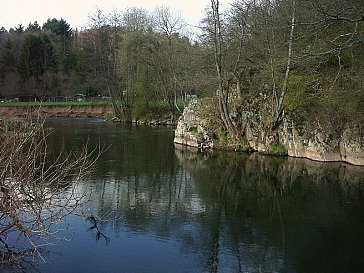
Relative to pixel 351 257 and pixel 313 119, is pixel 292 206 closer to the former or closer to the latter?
pixel 351 257

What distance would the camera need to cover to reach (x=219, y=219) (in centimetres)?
1272

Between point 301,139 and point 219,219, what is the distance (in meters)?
11.7

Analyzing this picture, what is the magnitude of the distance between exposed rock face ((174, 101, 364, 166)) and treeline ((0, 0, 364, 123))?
896mm

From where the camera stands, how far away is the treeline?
19.8 m

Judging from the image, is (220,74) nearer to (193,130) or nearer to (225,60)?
(225,60)

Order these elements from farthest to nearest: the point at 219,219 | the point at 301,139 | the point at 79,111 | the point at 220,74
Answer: the point at 79,111
the point at 220,74
the point at 301,139
the point at 219,219

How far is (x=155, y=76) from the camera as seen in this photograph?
4469 centimetres

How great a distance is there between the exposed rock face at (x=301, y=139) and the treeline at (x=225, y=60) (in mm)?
896

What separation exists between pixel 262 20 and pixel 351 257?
18.0m

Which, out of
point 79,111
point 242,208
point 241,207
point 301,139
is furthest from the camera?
point 79,111

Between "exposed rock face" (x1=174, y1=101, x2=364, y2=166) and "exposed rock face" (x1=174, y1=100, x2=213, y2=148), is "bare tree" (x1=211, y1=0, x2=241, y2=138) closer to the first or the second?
"exposed rock face" (x1=174, y1=101, x2=364, y2=166)

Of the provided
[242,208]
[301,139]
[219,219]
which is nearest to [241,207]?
[242,208]

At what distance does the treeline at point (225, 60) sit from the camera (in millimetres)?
19797

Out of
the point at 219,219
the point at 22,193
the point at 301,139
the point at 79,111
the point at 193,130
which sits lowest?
the point at 219,219
